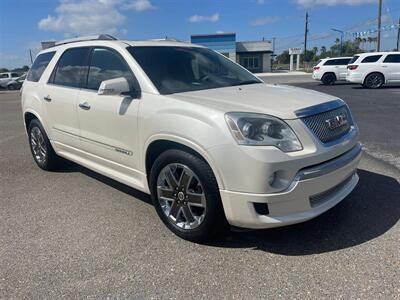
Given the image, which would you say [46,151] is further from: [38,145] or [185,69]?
[185,69]

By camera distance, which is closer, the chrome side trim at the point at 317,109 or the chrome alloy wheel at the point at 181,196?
the chrome side trim at the point at 317,109

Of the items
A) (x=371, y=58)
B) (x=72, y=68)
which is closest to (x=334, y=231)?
(x=72, y=68)

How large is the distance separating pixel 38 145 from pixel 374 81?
57.1 feet

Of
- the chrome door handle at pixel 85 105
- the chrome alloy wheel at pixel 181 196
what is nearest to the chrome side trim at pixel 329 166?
the chrome alloy wheel at pixel 181 196

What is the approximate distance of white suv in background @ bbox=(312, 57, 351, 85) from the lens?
74.6ft

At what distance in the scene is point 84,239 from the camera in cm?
352

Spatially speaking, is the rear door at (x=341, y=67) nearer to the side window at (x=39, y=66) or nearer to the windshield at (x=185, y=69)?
the windshield at (x=185, y=69)

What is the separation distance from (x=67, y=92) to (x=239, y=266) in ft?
9.86

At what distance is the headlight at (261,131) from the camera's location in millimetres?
2875

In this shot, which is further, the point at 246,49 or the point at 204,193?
the point at 246,49

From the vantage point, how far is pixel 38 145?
18.9 feet

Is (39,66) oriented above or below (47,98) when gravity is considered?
above

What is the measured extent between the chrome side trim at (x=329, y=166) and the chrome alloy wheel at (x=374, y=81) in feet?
55.9

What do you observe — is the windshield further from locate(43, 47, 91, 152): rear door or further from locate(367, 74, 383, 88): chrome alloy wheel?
locate(367, 74, 383, 88): chrome alloy wheel
